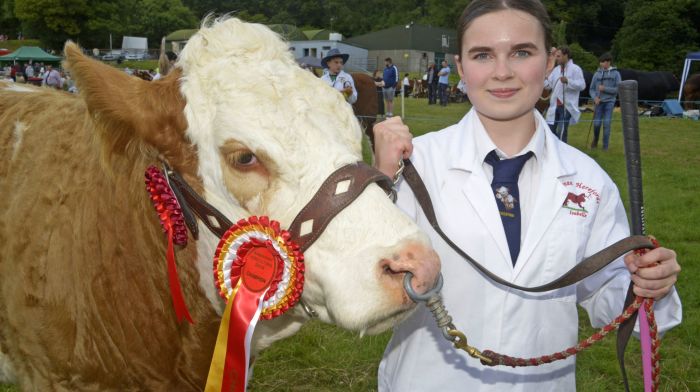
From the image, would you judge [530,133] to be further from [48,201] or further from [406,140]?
[48,201]

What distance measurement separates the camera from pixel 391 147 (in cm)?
218

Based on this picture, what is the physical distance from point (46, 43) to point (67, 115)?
7224cm

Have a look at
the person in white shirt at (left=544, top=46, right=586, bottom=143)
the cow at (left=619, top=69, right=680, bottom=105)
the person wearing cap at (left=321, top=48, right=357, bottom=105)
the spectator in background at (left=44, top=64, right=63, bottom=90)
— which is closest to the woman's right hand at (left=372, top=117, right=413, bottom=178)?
the person wearing cap at (left=321, top=48, right=357, bottom=105)

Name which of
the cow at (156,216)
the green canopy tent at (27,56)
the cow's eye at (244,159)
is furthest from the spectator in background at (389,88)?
the green canopy tent at (27,56)

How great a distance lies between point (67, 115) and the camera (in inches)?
118

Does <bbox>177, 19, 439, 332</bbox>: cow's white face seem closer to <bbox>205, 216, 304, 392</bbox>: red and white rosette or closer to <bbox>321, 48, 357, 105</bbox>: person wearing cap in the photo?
<bbox>205, 216, 304, 392</bbox>: red and white rosette

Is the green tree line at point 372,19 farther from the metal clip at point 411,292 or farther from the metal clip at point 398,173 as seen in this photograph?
the metal clip at point 411,292

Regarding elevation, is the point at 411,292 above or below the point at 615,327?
above

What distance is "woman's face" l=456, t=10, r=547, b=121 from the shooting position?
2219mm

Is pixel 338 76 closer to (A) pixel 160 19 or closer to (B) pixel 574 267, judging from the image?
(B) pixel 574 267

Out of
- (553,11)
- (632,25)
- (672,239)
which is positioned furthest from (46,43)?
(672,239)

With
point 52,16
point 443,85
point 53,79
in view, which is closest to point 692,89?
point 443,85

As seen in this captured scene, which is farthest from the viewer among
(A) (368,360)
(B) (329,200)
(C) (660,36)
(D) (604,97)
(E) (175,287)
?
(C) (660,36)

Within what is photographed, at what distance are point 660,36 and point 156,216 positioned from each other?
51.0m
